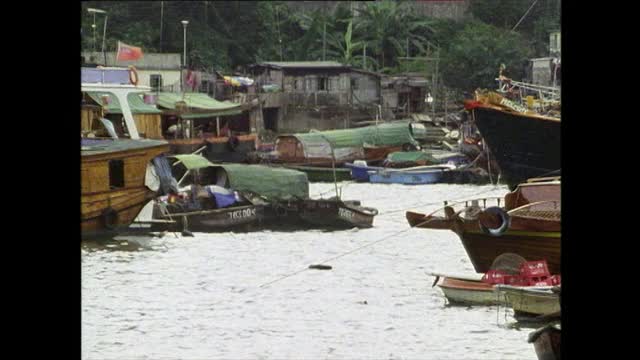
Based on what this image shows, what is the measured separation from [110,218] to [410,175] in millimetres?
8502

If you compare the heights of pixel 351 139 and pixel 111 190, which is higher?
pixel 351 139

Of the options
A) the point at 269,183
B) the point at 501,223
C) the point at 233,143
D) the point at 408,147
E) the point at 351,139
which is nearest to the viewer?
the point at 501,223

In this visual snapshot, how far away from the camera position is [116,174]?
49.8 feet

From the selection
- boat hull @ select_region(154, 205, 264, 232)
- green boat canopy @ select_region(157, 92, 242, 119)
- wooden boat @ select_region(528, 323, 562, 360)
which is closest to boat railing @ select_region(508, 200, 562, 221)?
wooden boat @ select_region(528, 323, 562, 360)

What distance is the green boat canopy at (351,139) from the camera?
934 inches

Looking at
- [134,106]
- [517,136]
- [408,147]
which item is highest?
[134,106]

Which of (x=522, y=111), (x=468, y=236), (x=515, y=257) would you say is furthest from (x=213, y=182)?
(x=515, y=257)

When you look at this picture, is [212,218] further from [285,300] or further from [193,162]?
[285,300]

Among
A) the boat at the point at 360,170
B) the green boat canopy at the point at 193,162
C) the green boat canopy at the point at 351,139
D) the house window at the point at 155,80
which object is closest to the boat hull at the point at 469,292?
the green boat canopy at the point at 193,162

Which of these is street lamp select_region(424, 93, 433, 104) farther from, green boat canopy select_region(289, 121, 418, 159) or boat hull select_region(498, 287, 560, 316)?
Answer: boat hull select_region(498, 287, 560, 316)

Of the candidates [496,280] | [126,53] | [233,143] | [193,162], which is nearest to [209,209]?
[193,162]
